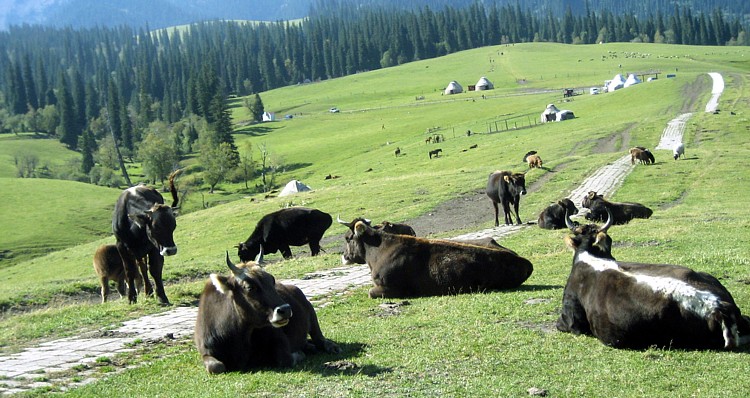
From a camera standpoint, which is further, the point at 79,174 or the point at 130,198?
the point at 79,174

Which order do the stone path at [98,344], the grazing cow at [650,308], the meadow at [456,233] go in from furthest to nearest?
the stone path at [98,344]
the grazing cow at [650,308]
the meadow at [456,233]

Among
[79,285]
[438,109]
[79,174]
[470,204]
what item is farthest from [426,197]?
[79,174]

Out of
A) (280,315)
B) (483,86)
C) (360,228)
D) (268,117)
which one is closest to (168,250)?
(360,228)

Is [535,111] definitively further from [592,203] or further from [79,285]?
[79,285]

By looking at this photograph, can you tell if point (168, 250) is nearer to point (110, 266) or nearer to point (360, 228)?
point (360, 228)

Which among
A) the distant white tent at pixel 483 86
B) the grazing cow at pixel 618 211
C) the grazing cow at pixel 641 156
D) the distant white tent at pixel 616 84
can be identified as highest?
the distant white tent at pixel 483 86

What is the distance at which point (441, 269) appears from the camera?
14.3 m

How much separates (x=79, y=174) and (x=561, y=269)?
12273 cm

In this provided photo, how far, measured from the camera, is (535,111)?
97.6 meters

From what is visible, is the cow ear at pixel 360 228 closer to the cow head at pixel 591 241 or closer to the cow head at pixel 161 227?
the cow head at pixel 161 227

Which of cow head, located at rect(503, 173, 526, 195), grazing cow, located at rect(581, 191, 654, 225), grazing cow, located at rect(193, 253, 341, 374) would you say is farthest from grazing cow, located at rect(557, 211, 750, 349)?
cow head, located at rect(503, 173, 526, 195)

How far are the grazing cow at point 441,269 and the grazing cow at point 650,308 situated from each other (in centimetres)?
374

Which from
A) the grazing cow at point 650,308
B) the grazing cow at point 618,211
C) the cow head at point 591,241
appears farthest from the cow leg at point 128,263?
the grazing cow at point 618,211

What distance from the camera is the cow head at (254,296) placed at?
9.02 metres
